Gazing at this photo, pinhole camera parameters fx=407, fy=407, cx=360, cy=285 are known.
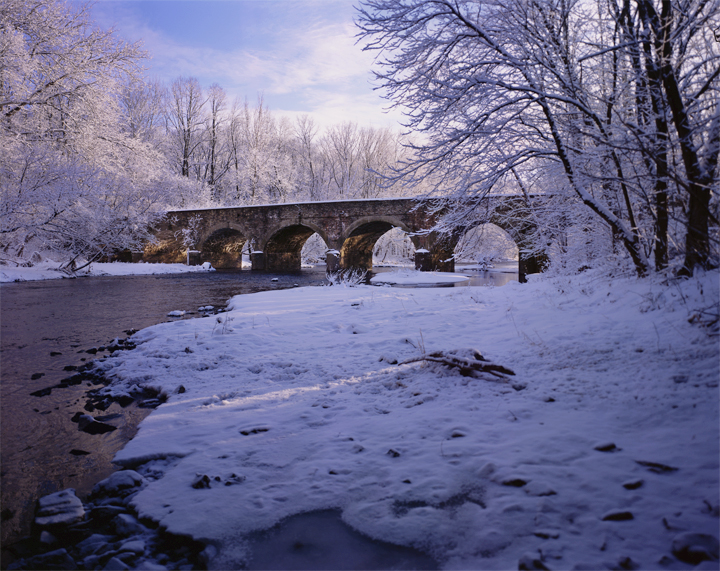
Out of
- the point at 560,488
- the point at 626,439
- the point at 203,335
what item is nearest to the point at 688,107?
the point at 626,439

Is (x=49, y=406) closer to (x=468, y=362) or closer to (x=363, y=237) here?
(x=468, y=362)

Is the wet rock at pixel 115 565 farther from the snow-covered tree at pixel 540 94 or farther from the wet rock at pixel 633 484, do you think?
the snow-covered tree at pixel 540 94

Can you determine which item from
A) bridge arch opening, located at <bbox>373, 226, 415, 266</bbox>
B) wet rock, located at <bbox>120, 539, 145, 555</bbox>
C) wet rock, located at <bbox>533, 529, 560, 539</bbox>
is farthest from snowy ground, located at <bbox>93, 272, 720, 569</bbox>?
bridge arch opening, located at <bbox>373, 226, 415, 266</bbox>

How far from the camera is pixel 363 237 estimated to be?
2488 cm

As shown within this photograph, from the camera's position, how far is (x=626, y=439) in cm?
199

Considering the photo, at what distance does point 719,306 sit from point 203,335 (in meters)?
5.01

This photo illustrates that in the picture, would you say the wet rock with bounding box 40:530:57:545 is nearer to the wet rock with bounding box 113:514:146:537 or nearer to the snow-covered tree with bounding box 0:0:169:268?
the wet rock with bounding box 113:514:146:537

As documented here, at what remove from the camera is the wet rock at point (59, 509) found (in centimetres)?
184

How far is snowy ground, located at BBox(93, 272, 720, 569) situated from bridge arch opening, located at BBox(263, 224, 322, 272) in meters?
21.2

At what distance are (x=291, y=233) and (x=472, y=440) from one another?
25.2m

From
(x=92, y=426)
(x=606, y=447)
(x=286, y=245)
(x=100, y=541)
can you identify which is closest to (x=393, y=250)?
(x=286, y=245)

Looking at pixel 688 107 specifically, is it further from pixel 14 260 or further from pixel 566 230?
pixel 14 260

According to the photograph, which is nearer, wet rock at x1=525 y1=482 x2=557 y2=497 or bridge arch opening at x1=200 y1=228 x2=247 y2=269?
wet rock at x1=525 y1=482 x2=557 y2=497

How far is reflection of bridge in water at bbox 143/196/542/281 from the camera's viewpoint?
67.2ft
